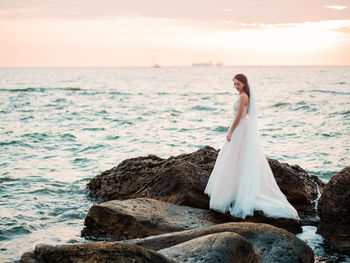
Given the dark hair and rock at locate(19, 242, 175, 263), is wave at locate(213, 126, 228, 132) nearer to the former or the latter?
the dark hair

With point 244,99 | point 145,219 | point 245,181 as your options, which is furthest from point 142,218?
point 244,99

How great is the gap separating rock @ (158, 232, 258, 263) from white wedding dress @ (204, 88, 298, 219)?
248 centimetres

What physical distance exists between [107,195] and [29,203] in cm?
195

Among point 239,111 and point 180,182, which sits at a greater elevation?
point 239,111

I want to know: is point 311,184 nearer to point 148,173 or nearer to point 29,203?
point 148,173

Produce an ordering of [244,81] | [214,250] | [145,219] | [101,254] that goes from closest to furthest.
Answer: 1. [101,254]
2. [214,250]
3. [145,219]
4. [244,81]

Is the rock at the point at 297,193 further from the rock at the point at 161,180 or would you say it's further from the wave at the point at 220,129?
the wave at the point at 220,129

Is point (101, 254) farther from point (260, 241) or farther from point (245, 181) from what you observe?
point (245, 181)

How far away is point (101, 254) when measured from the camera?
4012 mm

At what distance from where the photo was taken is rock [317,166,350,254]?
6.86 m

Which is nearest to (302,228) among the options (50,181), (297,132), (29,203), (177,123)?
(29,203)

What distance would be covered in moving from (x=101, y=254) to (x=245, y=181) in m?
4.05

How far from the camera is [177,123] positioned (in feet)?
80.9

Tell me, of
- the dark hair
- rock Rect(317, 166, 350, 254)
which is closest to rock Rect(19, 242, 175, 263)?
rock Rect(317, 166, 350, 254)
